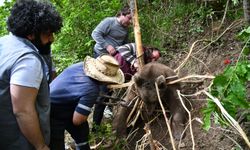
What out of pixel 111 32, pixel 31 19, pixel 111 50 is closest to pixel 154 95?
pixel 111 50

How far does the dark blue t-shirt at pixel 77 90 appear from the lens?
4.66 meters

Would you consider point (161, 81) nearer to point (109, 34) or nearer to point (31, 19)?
point (109, 34)

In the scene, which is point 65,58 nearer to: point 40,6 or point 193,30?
point 193,30

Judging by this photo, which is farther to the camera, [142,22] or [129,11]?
[142,22]

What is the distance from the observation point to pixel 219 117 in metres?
3.74

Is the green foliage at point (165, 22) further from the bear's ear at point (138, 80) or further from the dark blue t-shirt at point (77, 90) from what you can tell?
the dark blue t-shirt at point (77, 90)

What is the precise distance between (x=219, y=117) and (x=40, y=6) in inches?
70.0

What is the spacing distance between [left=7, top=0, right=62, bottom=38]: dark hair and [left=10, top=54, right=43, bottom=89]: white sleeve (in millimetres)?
308

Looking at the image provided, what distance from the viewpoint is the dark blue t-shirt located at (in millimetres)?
4664

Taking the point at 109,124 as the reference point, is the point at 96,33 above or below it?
above

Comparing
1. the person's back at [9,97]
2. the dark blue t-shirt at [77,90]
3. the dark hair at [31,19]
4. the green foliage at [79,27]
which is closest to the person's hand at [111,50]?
the green foliage at [79,27]

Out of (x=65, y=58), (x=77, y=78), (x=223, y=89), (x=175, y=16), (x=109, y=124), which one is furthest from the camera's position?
(x=65, y=58)

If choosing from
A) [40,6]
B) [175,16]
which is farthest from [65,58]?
[40,6]

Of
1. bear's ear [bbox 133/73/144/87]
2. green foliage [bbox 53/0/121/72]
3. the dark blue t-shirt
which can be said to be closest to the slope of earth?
bear's ear [bbox 133/73/144/87]
